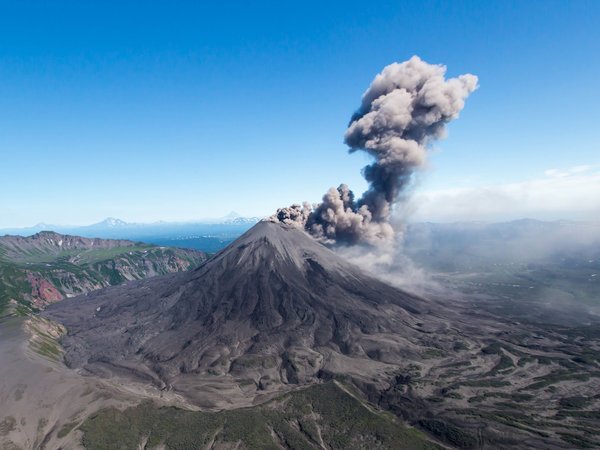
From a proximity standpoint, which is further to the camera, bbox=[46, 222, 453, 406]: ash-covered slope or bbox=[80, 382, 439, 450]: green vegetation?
bbox=[46, 222, 453, 406]: ash-covered slope

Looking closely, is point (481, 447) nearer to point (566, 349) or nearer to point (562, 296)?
point (566, 349)

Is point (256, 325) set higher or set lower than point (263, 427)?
Answer: higher

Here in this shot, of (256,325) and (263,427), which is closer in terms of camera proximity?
(263,427)

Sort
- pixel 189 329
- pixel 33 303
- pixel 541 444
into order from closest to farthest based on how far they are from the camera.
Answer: pixel 541 444
pixel 189 329
pixel 33 303

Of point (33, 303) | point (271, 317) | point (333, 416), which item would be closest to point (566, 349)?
point (333, 416)
